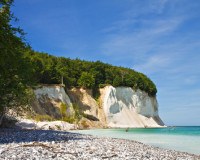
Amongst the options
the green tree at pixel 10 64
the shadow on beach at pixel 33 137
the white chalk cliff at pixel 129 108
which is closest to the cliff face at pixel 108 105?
the white chalk cliff at pixel 129 108

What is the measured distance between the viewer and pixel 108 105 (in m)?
90.9

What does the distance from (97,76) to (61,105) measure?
23528 millimetres

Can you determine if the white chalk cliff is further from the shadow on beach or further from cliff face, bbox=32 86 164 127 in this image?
the shadow on beach

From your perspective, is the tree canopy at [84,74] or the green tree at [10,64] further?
the tree canopy at [84,74]

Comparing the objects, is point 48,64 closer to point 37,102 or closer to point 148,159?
point 37,102

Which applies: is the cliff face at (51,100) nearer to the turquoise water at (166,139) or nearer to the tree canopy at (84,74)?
the tree canopy at (84,74)

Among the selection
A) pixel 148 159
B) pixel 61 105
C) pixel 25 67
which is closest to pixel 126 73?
pixel 61 105

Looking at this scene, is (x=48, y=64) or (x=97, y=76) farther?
(x=97, y=76)

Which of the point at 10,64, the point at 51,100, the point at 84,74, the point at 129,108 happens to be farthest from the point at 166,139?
the point at 129,108

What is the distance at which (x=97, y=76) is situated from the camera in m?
94.5

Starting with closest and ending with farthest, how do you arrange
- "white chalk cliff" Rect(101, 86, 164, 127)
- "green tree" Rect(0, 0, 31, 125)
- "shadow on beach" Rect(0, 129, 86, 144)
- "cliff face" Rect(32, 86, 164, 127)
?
"shadow on beach" Rect(0, 129, 86, 144), "green tree" Rect(0, 0, 31, 125), "cliff face" Rect(32, 86, 164, 127), "white chalk cliff" Rect(101, 86, 164, 127)

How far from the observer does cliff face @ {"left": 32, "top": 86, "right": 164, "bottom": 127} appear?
242 ft

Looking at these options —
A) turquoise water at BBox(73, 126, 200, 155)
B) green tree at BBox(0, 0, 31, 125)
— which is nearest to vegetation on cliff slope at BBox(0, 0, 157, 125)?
green tree at BBox(0, 0, 31, 125)

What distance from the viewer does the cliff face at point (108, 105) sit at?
73.7 m
